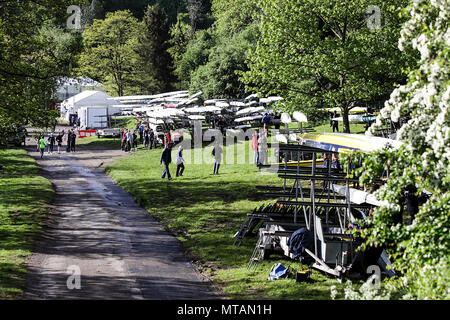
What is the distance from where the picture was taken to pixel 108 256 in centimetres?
1466

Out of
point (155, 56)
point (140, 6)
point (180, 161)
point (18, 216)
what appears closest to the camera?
point (18, 216)

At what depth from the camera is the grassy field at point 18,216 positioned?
41.5 feet

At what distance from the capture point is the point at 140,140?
50.9m

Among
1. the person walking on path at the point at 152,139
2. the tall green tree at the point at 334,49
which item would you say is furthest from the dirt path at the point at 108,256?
the person walking on path at the point at 152,139

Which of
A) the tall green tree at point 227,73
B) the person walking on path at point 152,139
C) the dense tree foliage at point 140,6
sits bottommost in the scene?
the person walking on path at point 152,139

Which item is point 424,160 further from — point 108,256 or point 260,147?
point 260,147

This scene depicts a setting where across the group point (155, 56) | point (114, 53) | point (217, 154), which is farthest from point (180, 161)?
point (155, 56)

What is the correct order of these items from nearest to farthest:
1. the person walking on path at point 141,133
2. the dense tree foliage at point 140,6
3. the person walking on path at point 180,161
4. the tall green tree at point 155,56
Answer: the person walking on path at point 180,161, the person walking on path at point 141,133, the tall green tree at point 155,56, the dense tree foliage at point 140,6

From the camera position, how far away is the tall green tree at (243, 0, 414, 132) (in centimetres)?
2491

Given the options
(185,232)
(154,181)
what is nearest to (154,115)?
(154,181)

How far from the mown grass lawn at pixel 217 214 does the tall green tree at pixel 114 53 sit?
123 ft

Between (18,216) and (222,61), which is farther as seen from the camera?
(222,61)

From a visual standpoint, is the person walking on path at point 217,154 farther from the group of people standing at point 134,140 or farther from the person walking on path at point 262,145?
the group of people standing at point 134,140

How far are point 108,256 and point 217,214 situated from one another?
20.0 feet
